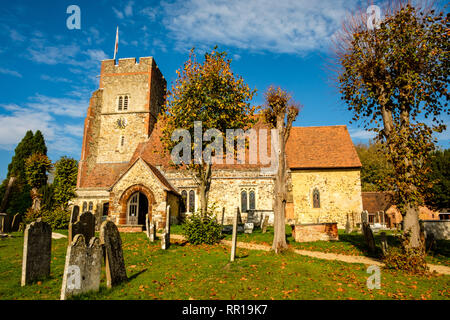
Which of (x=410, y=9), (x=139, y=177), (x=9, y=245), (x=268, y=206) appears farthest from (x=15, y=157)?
(x=410, y=9)

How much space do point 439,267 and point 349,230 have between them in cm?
994

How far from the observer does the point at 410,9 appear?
33.2 ft

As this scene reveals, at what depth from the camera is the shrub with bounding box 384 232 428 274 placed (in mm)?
8846

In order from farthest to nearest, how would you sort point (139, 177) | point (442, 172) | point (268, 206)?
point (442, 172) → point (268, 206) → point (139, 177)

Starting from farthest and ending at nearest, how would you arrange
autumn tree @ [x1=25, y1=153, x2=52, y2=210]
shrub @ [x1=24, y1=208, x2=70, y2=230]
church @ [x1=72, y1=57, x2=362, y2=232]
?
autumn tree @ [x1=25, y1=153, x2=52, y2=210], church @ [x1=72, y1=57, x2=362, y2=232], shrub @ [x1=24, y1=208, x2=70, y2=230]

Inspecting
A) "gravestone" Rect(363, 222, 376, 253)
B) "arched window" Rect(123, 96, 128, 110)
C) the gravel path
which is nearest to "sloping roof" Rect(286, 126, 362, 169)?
"gravestone" Rect(363, 222, 376, 253)

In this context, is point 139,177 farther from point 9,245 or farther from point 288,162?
point 288,162

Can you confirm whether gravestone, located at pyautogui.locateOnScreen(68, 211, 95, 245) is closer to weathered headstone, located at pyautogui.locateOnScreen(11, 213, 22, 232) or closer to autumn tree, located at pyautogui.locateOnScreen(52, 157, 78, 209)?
weathered headstone, located at pyautogui.locateOnScreen(11, 213, 22, 232)

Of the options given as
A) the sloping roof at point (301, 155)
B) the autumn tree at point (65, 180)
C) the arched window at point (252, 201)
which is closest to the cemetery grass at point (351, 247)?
the arched window at point (252, 201)

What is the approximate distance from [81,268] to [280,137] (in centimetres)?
927

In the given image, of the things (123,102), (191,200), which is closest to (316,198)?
(191,200)

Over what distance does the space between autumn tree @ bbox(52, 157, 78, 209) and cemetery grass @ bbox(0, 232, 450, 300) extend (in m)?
17.4

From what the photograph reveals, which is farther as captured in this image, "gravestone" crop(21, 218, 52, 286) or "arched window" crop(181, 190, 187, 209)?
"arched window" crop(181, 190, 187, 209)

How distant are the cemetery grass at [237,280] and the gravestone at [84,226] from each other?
1093 millimetres
